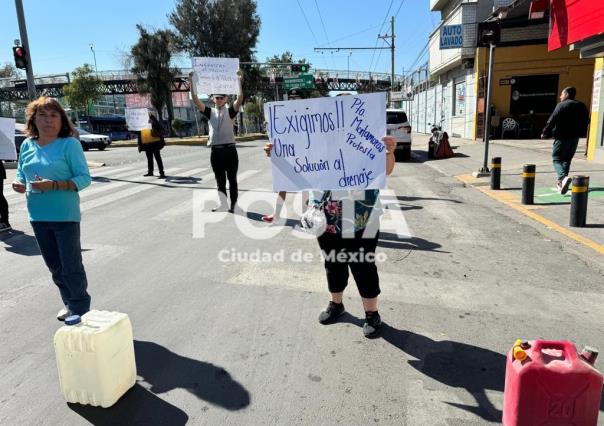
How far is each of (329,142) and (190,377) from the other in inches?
81.7

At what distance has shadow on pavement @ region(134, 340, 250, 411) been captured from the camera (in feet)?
9.30

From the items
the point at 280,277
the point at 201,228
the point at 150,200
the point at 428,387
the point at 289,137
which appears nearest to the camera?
the point at 428,387

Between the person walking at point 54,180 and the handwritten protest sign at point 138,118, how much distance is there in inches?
390

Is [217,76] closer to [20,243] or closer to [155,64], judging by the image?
[20,243]

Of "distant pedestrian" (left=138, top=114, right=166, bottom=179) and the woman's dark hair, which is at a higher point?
the woman's dark hair

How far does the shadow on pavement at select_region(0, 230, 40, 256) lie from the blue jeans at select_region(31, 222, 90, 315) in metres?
2.67

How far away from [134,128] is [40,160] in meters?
11.0

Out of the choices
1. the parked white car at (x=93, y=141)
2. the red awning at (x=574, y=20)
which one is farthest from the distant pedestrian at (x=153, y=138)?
the parked white car at (x=93, y=141)

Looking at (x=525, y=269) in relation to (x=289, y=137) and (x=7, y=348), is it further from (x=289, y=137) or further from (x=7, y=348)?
(x=7, y=348)

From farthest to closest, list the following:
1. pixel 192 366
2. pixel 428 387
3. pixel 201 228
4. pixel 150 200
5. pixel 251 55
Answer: pixel 251 55 < pixel 150 200 < pixel 201 228 < pixel 192 366 < pixel 428 387

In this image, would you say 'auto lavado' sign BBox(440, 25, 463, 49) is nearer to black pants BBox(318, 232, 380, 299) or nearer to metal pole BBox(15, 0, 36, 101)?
metal pole BBox(15, 0, 36, 101)

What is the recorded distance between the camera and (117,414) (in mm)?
2699

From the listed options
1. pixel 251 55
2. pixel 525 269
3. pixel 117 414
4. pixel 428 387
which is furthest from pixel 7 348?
pixel 251 55

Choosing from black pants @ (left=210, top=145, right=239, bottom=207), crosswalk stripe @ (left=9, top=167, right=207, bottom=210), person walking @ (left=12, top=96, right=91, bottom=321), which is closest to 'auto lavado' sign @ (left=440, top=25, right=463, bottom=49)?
crosswalk stripe @ (left=9, top=167, right=207, bottom=210)
